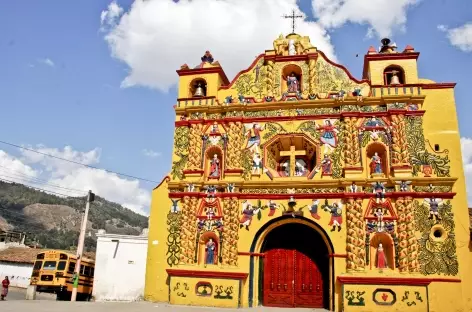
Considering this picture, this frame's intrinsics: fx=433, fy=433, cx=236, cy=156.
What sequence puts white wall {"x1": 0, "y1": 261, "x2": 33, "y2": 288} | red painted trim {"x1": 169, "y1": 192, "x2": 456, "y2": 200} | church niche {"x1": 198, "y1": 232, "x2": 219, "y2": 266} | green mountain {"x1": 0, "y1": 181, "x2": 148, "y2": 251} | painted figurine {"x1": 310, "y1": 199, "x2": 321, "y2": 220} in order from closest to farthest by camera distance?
red painted trim {"x1": 169, "y1": 192, "x2": 456, "y2": 200}, painted figurine {"x1": 310, "y1": 199, "x2": 321, "y2": 220}, church niche {"x1": 198, "y1": 232, "x2": 219, "y2": 266}, white wall {"x1": 0, "y1": 261, "x2": 33, "y2": 288}, green mountain {"x1": 0, "y1": 181, "x2": 148, "y2": 251}

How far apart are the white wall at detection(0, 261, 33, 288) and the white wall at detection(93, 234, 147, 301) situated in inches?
686

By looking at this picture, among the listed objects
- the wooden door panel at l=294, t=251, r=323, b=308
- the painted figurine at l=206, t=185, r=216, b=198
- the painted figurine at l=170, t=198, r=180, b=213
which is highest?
the painted figurine at l=206, t=185, r=216, b=198

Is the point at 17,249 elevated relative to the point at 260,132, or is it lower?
lower

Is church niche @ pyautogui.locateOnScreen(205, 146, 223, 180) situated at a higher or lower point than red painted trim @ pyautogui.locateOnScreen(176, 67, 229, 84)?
lower

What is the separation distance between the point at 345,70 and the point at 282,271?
27.2 feet

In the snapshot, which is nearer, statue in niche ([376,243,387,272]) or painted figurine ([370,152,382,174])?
statue in niche ([376,243,387,272])

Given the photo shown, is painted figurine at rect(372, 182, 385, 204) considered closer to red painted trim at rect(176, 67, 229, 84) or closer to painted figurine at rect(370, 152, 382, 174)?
painted figurine at rect(370, 152, 382, 174)

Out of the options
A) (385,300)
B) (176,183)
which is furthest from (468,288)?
(176,183)

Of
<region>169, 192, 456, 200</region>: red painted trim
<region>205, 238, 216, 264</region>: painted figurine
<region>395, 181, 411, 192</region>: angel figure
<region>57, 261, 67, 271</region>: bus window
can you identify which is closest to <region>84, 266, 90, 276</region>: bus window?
<region>57, 261, 67, 271</region>: bus window

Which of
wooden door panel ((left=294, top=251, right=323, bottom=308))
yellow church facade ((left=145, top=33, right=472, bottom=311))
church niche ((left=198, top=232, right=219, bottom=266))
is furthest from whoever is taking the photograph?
church niche ((left=198, top=232, right=219, bottom=266))

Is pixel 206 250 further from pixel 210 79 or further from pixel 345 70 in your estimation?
pixel 345 70

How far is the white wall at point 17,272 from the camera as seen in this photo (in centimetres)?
3388

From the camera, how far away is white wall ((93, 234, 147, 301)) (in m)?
19.5

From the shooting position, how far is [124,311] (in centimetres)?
1354
